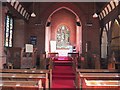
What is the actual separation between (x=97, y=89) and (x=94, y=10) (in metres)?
13.5

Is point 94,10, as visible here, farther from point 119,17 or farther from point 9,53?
point 9,53

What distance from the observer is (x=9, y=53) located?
32.5 feet

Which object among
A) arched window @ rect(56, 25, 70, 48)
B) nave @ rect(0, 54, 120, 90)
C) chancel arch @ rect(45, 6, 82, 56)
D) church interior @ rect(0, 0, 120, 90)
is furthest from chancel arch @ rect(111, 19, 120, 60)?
arched window @ rect(56, 25, 70, 48)

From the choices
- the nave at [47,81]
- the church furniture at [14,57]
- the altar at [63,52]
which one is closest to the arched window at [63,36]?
the altar at [63,52]

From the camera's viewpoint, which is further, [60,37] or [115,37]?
[60,37]

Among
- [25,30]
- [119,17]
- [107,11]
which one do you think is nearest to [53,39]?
[25,30]

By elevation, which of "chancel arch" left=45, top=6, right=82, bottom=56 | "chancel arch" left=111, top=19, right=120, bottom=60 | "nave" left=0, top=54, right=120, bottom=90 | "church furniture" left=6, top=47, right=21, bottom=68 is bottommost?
"nave" left=0, top=54, right=120, bottom=90

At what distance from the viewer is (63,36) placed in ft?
72.7

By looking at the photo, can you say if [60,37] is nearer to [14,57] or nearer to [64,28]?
[64,28]

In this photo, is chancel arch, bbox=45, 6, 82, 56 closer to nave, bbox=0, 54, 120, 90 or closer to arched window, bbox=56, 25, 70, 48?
arched window, bbox=56, 25, 70, 48

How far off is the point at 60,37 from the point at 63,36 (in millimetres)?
398

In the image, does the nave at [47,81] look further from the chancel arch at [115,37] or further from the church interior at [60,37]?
the chancel arch at [115,37]

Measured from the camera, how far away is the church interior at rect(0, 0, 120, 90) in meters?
9.59

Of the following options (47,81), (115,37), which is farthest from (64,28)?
(47,81)
